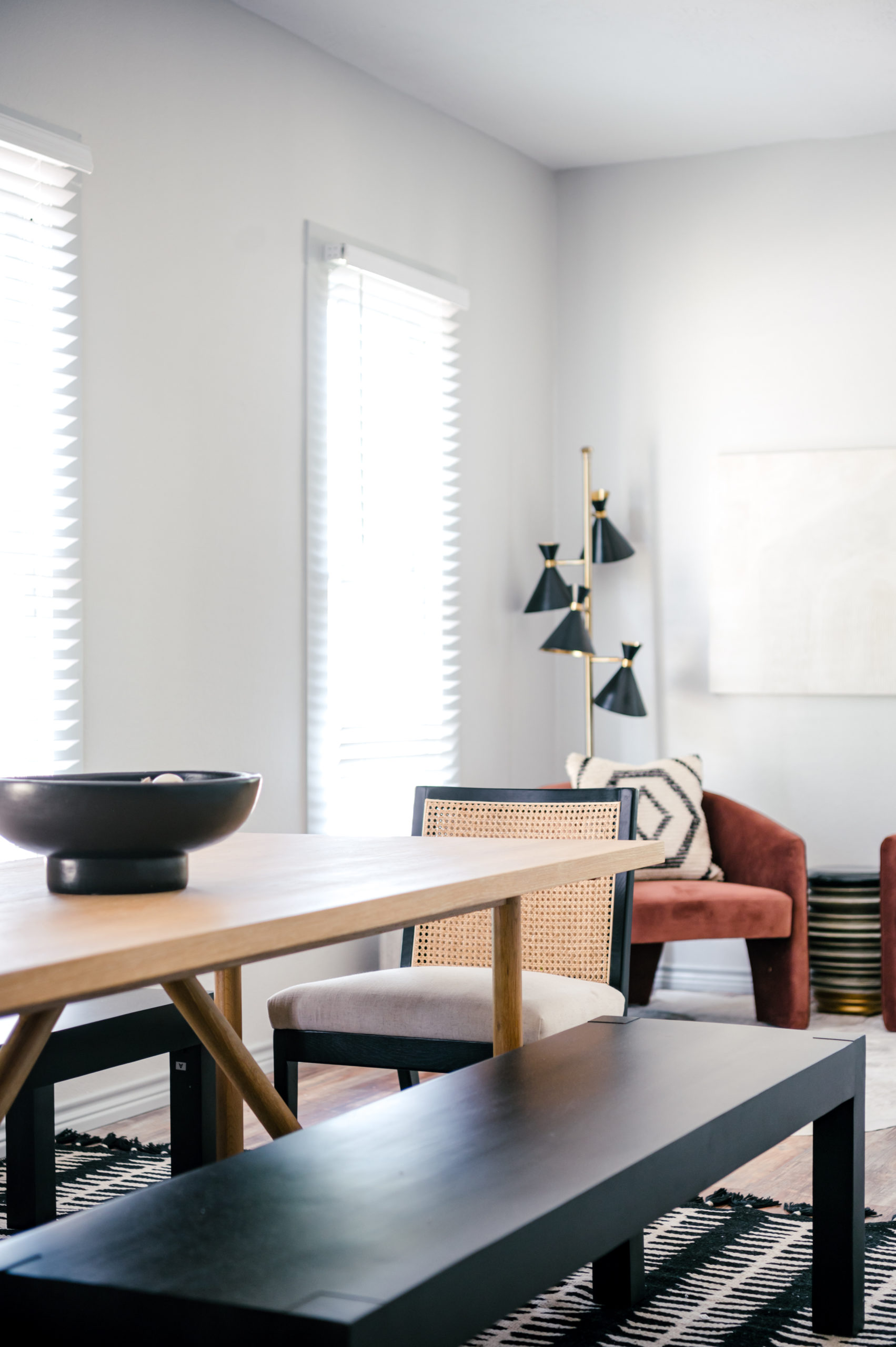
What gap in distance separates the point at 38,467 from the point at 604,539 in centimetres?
244

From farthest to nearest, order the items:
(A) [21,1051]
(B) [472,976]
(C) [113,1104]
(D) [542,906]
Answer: (C) [113,1104] → (D) [542,906] → (B) [472,976] → (A) [21,1051]

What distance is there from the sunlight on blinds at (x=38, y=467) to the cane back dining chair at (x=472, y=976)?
90 cm

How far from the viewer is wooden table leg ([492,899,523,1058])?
83.7 inches

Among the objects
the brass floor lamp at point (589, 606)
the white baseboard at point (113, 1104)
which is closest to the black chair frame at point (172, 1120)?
the white baseboard at point (113, 1104)

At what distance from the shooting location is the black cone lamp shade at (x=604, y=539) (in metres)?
5.09

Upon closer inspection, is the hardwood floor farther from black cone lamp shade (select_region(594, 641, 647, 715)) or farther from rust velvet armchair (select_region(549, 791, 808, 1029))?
black cone lamp shade (select_region(594, 641, 647, 715))

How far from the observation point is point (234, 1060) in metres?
1.99

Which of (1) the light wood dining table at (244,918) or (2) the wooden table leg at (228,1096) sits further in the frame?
(2) the wooden table leg at (228,1096)

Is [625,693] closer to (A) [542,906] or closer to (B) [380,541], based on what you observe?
(B) [380,541]

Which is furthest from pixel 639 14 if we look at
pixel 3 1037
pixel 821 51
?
pixel 3 1037

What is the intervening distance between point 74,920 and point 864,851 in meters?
4.06

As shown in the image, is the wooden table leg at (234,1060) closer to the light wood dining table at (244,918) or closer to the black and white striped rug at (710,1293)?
the light wood dining table at (244,918)

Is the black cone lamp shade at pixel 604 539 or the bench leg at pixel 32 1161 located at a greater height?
the black cone lamp shade at pixel 604 539

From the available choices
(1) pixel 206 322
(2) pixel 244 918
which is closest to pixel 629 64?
(1) pixel 206 322
